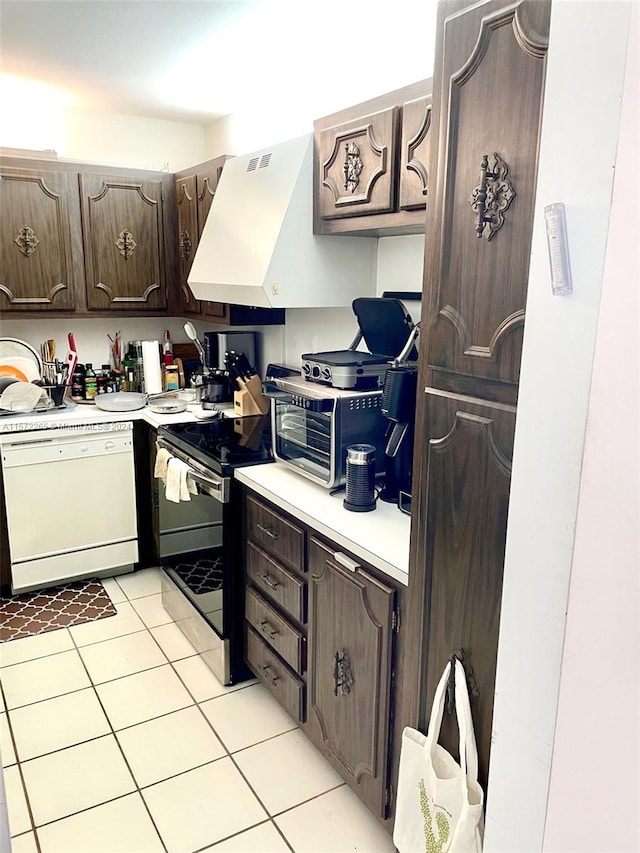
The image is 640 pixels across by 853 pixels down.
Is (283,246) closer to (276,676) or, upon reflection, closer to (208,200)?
(208,200)

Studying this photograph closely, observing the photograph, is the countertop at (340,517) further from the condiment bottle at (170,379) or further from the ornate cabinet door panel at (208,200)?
the condiment bottle at (170,379)

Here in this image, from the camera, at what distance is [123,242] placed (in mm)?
3465

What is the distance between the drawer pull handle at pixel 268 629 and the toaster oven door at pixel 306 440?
55 cm

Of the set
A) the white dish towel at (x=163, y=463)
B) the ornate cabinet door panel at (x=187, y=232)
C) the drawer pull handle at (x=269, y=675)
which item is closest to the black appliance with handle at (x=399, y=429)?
the drawer pull handle at (x=269, y=675)

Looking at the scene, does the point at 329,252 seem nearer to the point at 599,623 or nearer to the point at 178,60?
the point at 178,60

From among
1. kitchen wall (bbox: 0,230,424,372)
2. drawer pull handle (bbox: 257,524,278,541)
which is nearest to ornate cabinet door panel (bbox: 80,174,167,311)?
kitchen wall (bbox: 0,230,424,372)

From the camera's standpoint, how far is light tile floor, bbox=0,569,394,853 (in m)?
1.84

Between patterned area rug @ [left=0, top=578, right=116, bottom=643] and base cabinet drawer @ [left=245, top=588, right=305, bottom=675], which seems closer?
base cabinet drawer @ [left=245, top=588, right=305, bottom=675]

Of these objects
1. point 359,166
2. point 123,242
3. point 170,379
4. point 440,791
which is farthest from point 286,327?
point 440,791

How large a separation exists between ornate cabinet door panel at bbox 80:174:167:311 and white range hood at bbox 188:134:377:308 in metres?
0.95

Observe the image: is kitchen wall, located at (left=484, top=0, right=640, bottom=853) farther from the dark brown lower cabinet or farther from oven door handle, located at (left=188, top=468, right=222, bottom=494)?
oven door handle, located at (left=188, top=468, right=222, bottom=494)

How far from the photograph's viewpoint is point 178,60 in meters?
2.67

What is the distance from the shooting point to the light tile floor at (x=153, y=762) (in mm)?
1845

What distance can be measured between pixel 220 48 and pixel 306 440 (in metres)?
1.64
